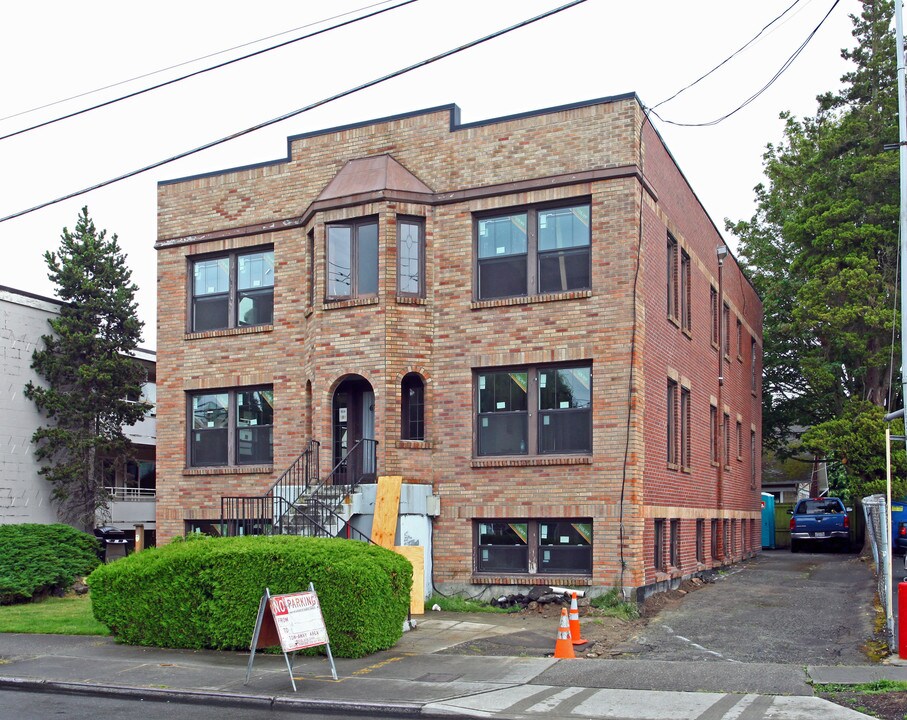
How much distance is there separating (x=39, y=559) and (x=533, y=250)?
11.4 metres

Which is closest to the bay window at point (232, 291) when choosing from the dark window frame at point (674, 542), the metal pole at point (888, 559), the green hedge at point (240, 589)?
the green hedge at point (240, 589)

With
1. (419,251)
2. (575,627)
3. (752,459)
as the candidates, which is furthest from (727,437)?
(575,627)

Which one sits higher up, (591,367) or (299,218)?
(299,218)

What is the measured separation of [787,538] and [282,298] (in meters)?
27.5

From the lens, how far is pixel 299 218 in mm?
20250

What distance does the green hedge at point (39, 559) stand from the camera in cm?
1945

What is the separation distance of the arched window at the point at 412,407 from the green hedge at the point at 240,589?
5.01 meters

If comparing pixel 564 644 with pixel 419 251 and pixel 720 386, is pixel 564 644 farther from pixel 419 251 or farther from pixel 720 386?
pixel 720 386

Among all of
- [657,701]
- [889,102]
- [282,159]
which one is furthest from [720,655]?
[889,102]

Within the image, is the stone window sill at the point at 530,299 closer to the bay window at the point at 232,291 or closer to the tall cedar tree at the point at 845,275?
the bay window at the point at 232,291

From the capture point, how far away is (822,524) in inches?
1303

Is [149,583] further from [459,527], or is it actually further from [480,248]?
[480,248]

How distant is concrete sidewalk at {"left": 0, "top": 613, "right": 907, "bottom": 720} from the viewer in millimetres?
10180

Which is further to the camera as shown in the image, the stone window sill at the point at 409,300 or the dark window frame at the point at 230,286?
the dark window frame at the point at 230,286
